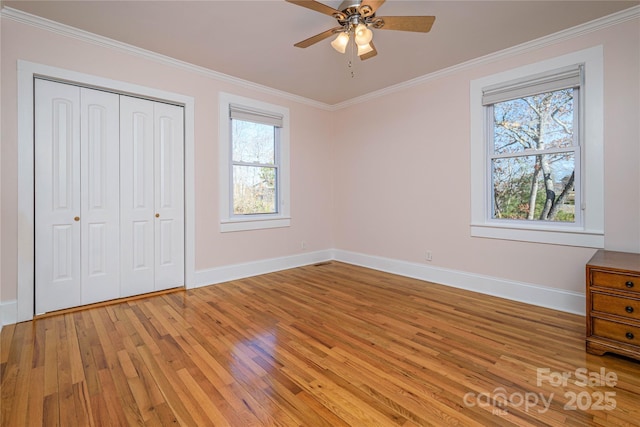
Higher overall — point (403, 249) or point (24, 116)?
point (24, 116)

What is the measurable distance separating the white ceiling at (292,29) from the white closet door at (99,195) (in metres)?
0.78

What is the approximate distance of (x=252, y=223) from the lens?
4.32 metres

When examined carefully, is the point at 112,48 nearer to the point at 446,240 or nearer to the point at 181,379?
the point at 181,379

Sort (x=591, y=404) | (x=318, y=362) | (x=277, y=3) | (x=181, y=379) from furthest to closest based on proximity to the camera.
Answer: (x=277, y=3) → (x=318, y=362) → (x=181, y=379) → (x=591, y=404)

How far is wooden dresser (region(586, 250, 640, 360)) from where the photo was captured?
6.66 feet

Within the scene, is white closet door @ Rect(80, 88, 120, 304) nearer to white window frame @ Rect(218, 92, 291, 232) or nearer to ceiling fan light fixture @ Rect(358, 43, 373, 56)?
white window frame @ Rect(218, 92, 291, 232)

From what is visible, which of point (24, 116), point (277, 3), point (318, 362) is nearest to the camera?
point (318, 362)

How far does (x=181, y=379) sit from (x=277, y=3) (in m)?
2.91

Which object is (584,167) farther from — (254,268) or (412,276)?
(254,268)

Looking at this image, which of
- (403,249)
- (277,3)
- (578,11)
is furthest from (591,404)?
(277,3)

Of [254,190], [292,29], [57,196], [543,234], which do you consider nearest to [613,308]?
[543,234]

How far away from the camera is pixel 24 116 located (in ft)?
8.79

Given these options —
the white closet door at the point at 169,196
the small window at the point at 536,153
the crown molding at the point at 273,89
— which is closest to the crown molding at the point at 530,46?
the crown molding at the point at 273,89

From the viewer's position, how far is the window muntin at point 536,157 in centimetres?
300
